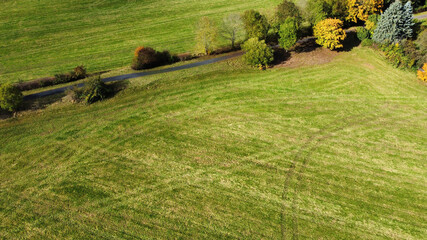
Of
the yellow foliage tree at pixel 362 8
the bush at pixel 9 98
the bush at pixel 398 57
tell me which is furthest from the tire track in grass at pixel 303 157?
the bush at pixel 9 98

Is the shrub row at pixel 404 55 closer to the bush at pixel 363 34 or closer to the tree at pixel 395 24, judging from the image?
the tree at pixel 395 24

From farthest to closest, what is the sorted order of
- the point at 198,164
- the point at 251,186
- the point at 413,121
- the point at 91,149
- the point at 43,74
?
the point at 43,74
the point at 413,121
the point at 91,149
the point at 198,164
the point at 251,186

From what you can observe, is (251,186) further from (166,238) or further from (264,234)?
(166,238)

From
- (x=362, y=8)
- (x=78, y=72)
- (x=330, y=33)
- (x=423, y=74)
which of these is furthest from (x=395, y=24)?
(x=78, y=72)

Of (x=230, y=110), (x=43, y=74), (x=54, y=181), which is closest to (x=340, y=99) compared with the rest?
(x=230, y=110)

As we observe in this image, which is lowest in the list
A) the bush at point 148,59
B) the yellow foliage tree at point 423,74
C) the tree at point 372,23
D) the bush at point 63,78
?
the yellow foliage tree at point 423,74

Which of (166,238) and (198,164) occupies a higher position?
(198,164)
